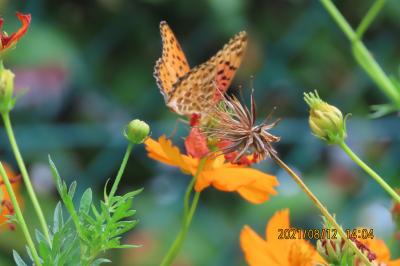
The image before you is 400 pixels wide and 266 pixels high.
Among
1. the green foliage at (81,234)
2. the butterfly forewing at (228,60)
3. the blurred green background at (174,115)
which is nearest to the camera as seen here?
the green foliage at (81,234)

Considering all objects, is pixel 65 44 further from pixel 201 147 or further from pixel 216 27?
pixel 201 147

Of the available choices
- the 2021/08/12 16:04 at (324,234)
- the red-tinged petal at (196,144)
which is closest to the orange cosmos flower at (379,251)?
the 2021/08/12 16:04 at (324,234)

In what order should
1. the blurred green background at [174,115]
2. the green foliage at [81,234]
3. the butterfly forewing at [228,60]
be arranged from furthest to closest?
the blurred green background at [174,115], the butterfly forewing at [228,60], the green foliage at [81,234]

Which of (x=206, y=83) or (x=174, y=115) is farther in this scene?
(x=174, y=115)

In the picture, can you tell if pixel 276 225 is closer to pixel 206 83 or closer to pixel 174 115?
pixel 206 83

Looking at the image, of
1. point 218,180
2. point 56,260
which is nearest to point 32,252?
point 56,260

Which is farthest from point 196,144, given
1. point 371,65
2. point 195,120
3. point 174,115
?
point 174,115

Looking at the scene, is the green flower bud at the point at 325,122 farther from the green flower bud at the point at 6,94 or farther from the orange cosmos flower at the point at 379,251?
the green flower bud at the point at 6,94
